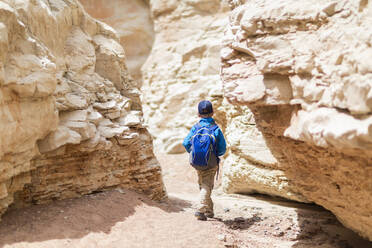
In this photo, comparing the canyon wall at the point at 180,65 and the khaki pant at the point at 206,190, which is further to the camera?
the canyon wall at the point at 180,65

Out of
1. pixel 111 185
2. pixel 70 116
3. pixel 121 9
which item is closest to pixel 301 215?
pixel 111 185

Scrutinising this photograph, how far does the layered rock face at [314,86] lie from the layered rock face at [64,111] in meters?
1.75

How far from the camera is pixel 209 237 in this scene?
3.53 meters

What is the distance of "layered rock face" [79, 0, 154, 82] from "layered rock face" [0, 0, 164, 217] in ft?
24.4

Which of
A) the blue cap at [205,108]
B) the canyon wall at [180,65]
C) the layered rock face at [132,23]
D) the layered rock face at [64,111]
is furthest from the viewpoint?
the layered rock face at [132,23]

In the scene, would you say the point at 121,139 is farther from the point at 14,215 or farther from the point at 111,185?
the point at 14,215

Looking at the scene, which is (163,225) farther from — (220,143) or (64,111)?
(64,111)

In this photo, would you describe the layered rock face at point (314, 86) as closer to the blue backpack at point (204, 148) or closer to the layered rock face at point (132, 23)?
the blue backpack at point (204, 148)

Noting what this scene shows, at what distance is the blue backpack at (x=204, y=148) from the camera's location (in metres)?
4.11

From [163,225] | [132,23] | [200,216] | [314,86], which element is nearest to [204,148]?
[200,216]

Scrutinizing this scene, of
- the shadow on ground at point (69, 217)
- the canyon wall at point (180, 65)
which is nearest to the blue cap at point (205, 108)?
the shadow on ground at point (69, 217)

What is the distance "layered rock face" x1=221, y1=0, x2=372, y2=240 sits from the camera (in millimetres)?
2258

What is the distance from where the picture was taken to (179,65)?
11.6 m

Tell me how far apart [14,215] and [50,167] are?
614mm
